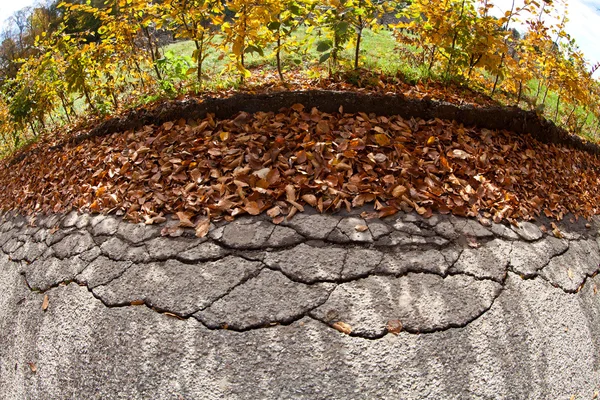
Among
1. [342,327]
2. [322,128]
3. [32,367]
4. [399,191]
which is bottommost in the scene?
[32,367]

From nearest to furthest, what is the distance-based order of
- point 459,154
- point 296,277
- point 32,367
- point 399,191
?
point 296,277
point 32,367
point 399,191
point 459,154

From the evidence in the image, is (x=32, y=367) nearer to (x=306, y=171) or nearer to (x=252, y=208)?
(x=252, y=208)

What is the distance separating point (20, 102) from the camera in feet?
14.0

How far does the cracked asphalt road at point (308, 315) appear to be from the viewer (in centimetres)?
164

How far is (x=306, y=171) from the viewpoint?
227cm

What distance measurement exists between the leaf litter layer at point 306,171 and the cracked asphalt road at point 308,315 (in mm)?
135

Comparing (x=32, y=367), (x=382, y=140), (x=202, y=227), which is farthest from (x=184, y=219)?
(x=382, y=140)

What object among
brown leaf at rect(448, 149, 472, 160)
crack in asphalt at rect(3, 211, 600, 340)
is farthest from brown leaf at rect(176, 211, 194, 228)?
brown leaf at rect(448, 149, 472, 160)

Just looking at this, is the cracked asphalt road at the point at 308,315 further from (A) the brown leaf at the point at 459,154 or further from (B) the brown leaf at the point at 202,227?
(A) the brown leaf at the point at 459,154

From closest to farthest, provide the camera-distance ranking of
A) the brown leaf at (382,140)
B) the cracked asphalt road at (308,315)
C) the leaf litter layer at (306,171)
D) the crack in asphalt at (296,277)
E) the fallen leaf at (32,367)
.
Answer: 1. the cracked asphalt road at (308,315)
2. the crack in asphalt at (296,277)
3. the fallen leaf at (32,367)
4. the leaf litter layer at (306,171)
5. the brown leaf at (382,140)

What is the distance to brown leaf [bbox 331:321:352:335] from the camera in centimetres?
170

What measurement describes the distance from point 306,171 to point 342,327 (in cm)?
93

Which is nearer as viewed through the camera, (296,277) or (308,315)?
(308,315)

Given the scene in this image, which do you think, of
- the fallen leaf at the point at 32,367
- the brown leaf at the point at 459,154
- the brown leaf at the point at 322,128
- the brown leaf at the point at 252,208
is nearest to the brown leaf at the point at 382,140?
the brown leaf at the point at 322,128
